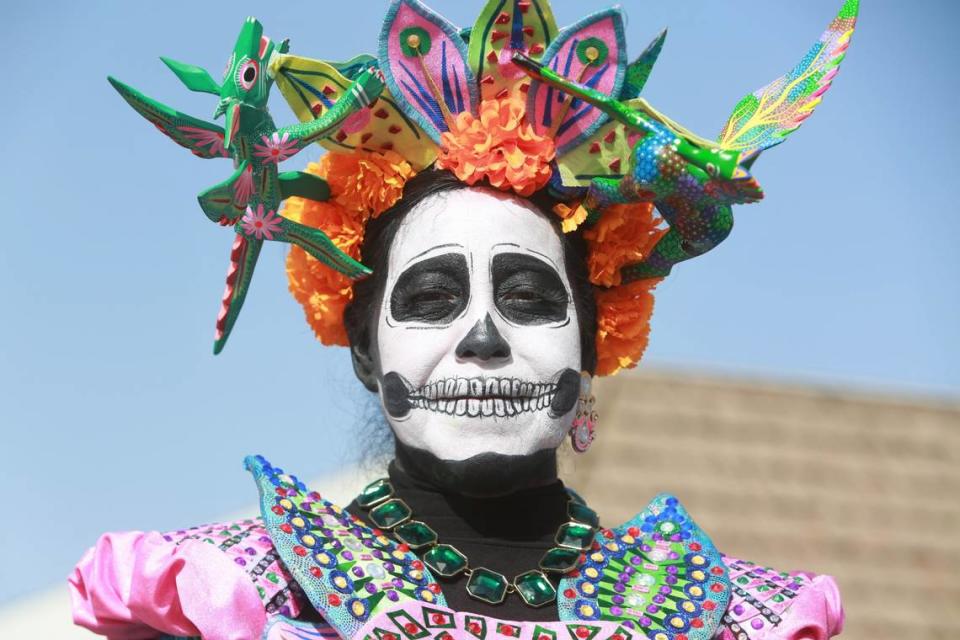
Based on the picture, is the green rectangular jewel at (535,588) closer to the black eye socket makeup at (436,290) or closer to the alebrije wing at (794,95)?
the black eye socket makeup at (436,290)

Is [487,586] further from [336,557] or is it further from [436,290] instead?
[436,290]

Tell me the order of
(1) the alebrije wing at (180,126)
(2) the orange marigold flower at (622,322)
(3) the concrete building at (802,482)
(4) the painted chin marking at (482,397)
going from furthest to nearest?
1. (3) the concrete building at (802,482)
2. (2) the orange marigold flower at (622,322)
3. (4) the painted chin marking at (482,397)
4. (1) the alebrije wing at (180,126)

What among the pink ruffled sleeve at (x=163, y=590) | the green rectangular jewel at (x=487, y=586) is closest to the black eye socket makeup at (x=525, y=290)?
the green rectangular jewel at (x=487, y=586)

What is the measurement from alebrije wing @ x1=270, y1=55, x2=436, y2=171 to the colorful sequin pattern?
3.01ft

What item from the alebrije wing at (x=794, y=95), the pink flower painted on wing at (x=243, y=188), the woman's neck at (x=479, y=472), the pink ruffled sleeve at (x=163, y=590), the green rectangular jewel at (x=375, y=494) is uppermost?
the alebrije wing at (x=794, y=95)

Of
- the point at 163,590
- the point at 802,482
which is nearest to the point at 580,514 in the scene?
the point at 163,590

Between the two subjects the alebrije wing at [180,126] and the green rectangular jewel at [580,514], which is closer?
the alebrije wing at [180,126]

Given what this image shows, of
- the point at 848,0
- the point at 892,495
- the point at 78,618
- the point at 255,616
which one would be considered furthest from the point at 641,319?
the point at 892,495

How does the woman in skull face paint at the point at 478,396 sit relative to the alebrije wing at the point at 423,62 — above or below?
below

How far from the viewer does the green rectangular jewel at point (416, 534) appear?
3664 mm

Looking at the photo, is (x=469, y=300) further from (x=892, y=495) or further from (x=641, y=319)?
(x=892, y=495)

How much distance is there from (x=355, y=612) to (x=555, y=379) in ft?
2.26

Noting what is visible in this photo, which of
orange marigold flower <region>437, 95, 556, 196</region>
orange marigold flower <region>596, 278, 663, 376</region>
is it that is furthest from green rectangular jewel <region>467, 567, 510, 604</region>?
orange marigold flower <region>437, 95, 556, 196</region>

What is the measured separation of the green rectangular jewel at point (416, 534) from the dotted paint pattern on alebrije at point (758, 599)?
70cm
